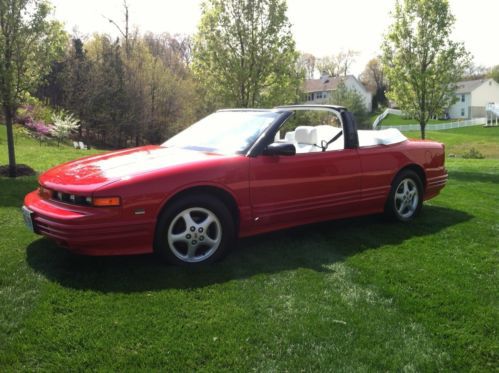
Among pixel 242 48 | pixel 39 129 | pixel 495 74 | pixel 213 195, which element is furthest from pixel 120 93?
pixel 495 74

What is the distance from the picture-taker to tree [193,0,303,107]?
13.6m

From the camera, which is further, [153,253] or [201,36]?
[201,36]

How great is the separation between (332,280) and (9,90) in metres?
7.95

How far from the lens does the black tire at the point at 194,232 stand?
13.2ft

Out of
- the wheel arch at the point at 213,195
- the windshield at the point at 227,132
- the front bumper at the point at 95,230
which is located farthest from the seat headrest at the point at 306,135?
the front bumper at the point at 95,230

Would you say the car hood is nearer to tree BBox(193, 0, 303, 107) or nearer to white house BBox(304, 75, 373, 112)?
tree BBox(193, 0, 303, 107)

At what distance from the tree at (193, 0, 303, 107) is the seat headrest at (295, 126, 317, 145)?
333 inches

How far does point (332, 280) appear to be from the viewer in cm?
399

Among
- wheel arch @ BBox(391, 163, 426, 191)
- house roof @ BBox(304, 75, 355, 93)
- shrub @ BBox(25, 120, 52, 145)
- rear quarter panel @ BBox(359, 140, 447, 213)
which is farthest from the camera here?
house roof @ BBox(304, 75, 355, 93)

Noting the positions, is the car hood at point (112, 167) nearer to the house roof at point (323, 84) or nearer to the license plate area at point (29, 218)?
the license plate area at point (29, 218)

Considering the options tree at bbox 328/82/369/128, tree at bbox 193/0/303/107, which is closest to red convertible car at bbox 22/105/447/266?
tree at bbox 193/0/303/107

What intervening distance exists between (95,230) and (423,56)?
14.1 metres

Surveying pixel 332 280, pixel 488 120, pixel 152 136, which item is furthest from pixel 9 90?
pixel 488 120

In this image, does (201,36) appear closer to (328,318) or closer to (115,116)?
(328,318)
